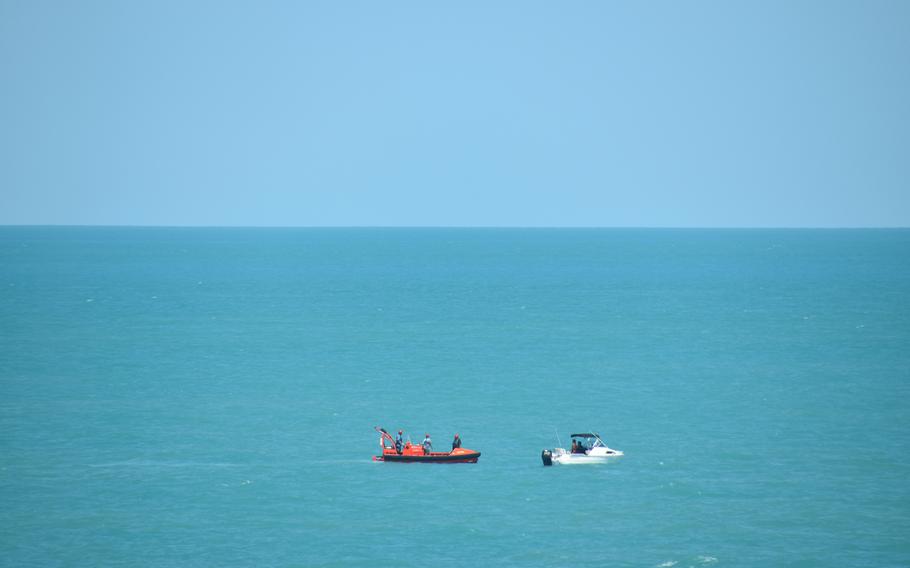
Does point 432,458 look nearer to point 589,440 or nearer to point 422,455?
point 422,455

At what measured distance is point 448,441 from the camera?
250 feet

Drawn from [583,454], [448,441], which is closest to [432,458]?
[448,441]

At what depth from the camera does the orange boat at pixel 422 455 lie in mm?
70812

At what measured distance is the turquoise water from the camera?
57.2 metres

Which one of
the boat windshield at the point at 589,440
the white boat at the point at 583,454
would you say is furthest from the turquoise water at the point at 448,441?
the boat windshield at the point at 589,440

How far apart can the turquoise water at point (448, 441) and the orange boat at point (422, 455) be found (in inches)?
26.1

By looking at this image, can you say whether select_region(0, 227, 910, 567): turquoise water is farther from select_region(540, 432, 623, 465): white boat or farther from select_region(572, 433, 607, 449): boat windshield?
select_region(572, 433, 607, 449): boat windshield

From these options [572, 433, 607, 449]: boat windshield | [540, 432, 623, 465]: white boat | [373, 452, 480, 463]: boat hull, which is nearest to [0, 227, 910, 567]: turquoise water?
[373, 452, 480, 463]: boat hull

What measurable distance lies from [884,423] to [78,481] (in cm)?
5214

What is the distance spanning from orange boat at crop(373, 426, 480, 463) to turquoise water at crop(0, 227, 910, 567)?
2.17 ft

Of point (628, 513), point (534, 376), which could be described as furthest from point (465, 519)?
point (534, 376)

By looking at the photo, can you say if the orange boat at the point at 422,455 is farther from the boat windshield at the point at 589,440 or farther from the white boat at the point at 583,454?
the boat windshield at the point at 589,440

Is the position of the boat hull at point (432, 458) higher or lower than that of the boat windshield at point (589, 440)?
lower

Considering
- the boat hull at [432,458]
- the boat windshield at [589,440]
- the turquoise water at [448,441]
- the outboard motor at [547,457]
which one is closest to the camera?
the turquoise water at [448,441]
